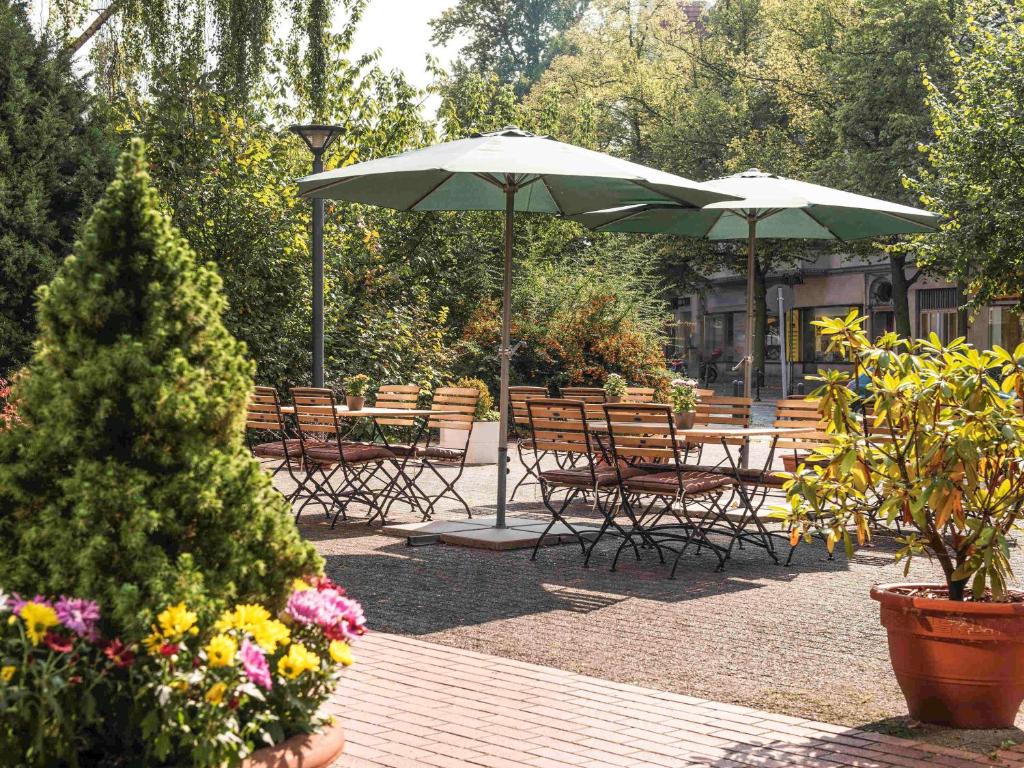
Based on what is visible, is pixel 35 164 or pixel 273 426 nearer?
pixel 273 426

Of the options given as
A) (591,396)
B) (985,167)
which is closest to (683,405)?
(591,396)

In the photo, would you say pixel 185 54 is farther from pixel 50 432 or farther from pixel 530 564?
pixel 50 432

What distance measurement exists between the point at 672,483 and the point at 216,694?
6.46m

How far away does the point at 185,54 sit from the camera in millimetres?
22062

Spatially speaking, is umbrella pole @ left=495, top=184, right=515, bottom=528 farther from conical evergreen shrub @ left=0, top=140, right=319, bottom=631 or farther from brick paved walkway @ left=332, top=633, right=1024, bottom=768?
conical evergreen shrub @ left=0, top=140, right=319, bottom=631

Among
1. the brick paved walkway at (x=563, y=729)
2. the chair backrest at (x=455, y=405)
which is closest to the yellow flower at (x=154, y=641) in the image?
the brick paved walkway at (x=563, y=729)

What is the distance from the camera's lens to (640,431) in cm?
935

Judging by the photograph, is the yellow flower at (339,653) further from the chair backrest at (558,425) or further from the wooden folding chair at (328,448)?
the wooden folding chair at (328,448)

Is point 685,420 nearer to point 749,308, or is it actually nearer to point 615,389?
point 749,308

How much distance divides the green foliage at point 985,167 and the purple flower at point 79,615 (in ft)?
81.1

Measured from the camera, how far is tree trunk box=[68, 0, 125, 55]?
2214 cm

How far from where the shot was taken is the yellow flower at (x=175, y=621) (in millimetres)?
3100

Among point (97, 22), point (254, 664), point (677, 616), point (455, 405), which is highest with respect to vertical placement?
point (97, 22)

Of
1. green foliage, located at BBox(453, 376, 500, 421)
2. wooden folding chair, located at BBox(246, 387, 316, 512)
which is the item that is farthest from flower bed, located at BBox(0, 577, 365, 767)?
green foliage, located at BBox(453, 376, 500, 421)
